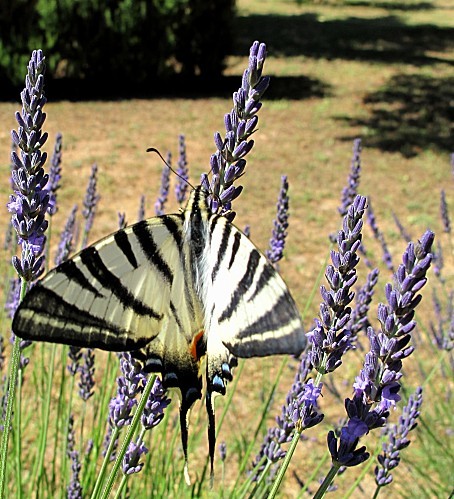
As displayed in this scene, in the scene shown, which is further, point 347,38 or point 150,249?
point 347,38

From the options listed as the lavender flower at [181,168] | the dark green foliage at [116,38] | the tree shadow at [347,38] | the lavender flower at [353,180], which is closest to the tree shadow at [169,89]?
the dark green foliage at [116,38]

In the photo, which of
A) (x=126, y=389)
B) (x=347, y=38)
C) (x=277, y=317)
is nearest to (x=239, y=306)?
(x=277, y=317)

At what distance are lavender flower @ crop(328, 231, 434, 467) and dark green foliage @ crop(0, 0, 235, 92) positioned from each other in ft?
35.6

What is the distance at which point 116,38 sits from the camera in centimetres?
1200

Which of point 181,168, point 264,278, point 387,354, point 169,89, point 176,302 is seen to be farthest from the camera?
point 169,89

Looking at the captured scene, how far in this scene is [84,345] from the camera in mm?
1479

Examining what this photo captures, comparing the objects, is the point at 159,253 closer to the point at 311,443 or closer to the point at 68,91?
the point at 311,443

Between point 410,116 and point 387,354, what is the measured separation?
11.7m

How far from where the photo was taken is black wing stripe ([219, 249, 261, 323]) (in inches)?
56.3

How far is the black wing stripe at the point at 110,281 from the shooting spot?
4.75ft

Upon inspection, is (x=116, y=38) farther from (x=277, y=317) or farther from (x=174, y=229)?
(x=277, y=317)

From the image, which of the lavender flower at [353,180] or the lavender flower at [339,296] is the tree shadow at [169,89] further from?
the lavender flower at [339,296]

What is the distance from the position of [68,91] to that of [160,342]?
458 inches

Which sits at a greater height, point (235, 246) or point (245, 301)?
point (235, 246)
